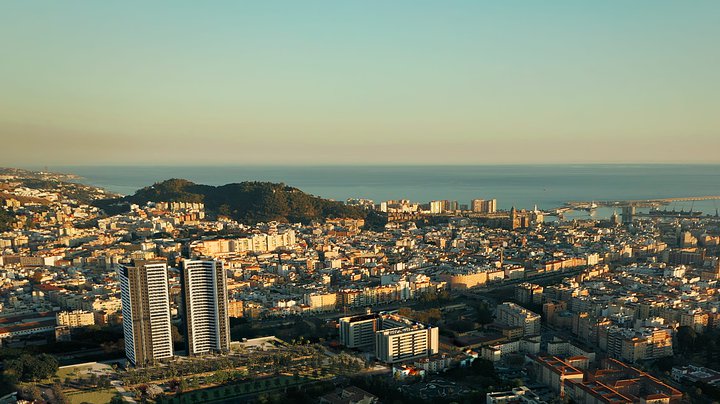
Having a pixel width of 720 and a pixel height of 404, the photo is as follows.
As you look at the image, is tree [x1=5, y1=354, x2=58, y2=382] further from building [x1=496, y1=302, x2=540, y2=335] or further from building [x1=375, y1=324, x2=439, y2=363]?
building [x1=496, y1=302, x2=540, y2=335]

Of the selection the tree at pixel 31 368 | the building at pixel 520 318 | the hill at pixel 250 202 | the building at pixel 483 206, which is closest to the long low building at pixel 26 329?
the tree at pixel 31 368

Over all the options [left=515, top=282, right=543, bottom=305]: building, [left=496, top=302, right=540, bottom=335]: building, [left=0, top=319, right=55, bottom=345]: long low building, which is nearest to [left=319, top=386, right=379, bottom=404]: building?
[left=496, top=302, right=540, bottom=335]: building

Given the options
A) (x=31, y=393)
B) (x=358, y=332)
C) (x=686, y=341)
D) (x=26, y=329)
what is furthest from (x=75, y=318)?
(x=686, y=341)

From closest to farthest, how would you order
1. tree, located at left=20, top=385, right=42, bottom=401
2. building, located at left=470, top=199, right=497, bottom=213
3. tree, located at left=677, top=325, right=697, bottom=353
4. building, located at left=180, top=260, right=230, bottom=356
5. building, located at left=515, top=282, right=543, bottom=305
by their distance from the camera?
tree, located at left=20, top=385, right=42, bottom=401 → building, located at left=180, top=260, right=230, bottom=356 → tree, located at left=677, top=325, right=697, bottom=353 → building, located at left=515, top=282, right=543, bottom=305 → building, located at left=470, top=199, right=497, bottom=213

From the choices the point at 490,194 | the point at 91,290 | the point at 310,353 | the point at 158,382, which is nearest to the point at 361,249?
the point at 91,290

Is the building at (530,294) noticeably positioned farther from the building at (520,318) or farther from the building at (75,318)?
the building at (75,318)

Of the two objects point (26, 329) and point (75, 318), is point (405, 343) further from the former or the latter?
point (26, 329)
